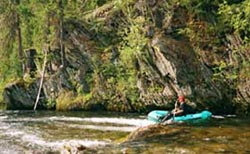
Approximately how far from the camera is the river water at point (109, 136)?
14.6 m

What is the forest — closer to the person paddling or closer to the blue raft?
the blue raft

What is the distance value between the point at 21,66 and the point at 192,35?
75.0 feet

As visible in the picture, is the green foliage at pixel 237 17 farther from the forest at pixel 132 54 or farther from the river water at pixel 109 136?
the river water at pixel 109 136

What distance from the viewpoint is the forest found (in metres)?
24.3

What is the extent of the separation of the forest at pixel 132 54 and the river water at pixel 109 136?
7.26 ft

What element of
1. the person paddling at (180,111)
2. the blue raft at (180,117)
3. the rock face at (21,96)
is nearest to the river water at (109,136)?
the blue raft at (180,117)

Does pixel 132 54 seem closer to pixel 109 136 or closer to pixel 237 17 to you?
pixel 237 17

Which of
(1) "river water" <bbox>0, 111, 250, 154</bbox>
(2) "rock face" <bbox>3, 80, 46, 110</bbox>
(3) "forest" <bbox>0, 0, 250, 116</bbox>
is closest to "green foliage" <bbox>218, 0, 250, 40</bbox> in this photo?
(3) "forest" <bbox>0, 0, 250, 116</bbox>

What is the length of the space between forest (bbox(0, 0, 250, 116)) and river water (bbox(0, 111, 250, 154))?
2214 millimetres

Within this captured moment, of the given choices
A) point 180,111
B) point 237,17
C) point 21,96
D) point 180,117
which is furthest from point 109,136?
point 21,96

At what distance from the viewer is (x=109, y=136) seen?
18391 mm

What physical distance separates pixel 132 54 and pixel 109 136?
10.5m

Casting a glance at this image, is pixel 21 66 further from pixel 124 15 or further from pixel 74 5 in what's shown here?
pixel 124 15

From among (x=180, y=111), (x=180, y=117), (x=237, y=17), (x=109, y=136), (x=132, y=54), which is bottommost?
(x=109, y=136)
